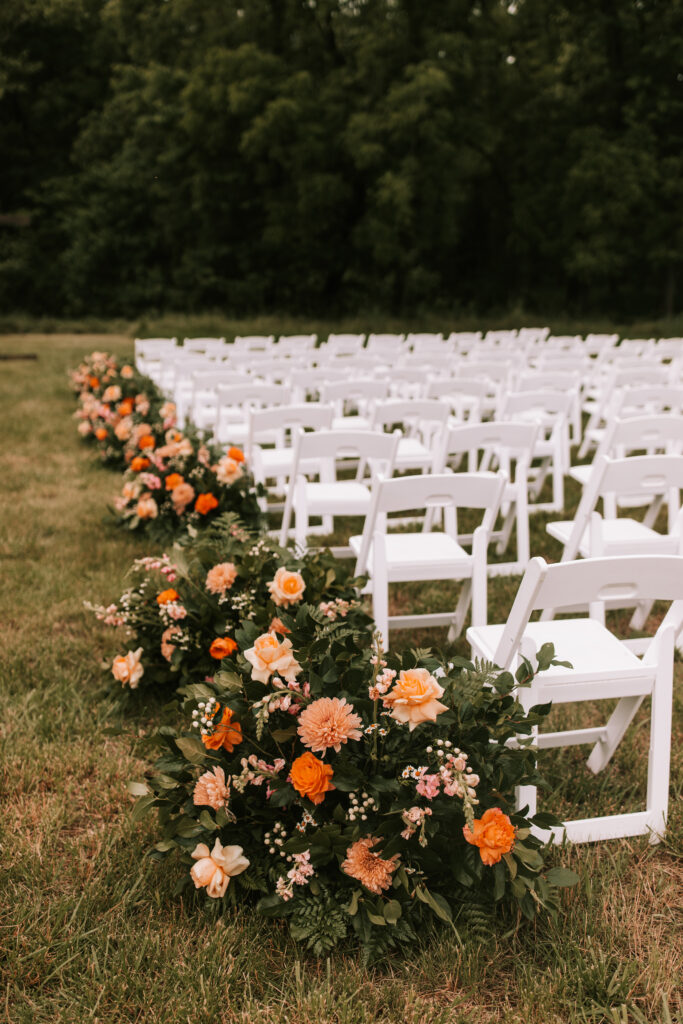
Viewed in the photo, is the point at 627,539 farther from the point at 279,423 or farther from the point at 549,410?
the point at 549,410

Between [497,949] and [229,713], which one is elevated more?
[229,713]

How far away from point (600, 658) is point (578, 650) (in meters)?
0.08

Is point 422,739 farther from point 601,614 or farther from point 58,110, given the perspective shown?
point 58,110

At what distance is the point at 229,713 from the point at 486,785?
2.10 ft

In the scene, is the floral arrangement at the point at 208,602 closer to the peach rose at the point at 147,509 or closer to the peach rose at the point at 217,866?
the peach rose at the point at 217,866

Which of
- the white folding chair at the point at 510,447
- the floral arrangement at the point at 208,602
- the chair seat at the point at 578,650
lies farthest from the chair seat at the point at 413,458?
the chair seat at the point at 578,650

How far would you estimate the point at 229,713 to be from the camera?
6.82 ft

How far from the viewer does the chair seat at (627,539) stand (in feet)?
10.3

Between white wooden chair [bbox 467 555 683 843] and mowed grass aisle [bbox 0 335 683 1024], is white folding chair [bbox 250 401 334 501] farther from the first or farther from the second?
white wooden chair [bbox 467 555 683 843]

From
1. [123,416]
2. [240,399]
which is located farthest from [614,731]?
[123,416]

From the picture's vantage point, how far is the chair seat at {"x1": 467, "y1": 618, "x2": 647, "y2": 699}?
7.15 ft

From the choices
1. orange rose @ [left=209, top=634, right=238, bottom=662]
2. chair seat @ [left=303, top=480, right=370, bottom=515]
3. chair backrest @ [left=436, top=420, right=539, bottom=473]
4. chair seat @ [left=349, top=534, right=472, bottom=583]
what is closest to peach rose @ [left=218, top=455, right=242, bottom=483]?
chair seat @ [left=303, top=480, right=370, bottom=515]

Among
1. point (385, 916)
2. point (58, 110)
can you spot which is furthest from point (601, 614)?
point (58, 110)

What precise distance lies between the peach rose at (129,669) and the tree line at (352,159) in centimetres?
2352
